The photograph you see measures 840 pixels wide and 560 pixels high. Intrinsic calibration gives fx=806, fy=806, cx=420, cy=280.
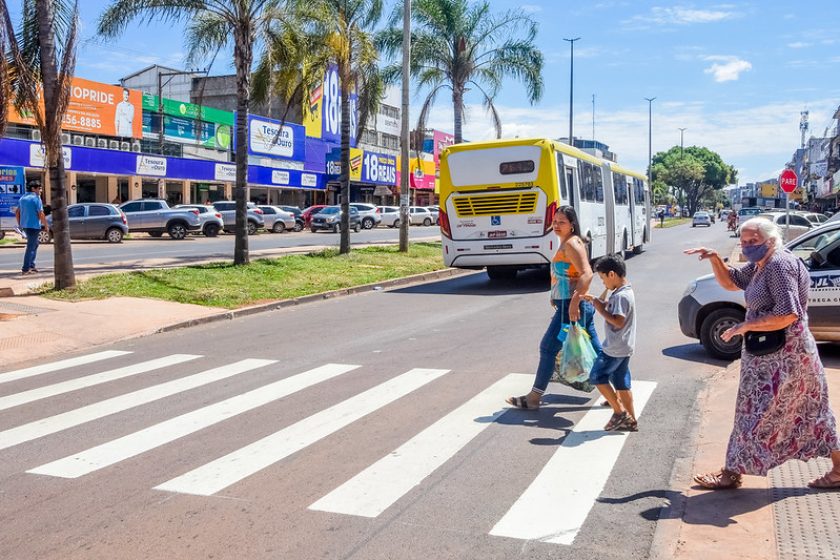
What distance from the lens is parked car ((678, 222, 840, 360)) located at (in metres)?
8.92

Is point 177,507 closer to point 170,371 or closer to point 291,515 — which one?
point 291,515

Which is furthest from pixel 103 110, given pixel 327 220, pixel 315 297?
pixel 315 297

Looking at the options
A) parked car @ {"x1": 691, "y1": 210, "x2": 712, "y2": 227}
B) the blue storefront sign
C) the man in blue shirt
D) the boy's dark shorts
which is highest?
the blue storefront sign

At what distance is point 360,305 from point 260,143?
127ft

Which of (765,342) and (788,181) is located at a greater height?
(788,181)

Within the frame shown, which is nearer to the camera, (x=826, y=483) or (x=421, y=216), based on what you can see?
(x=826, y=483)

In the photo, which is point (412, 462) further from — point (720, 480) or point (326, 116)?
point (326, 116)

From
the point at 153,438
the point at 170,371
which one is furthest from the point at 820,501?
the point at 170,371

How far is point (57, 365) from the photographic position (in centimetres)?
946

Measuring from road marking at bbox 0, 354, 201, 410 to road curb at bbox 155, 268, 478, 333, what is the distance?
2.42 metres

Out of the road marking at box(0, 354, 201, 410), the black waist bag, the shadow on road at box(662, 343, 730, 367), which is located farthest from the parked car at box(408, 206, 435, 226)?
the black waist bag

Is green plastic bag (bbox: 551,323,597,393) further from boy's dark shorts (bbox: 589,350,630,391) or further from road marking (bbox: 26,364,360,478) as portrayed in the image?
road marking (bbox: 26,364,360,478)

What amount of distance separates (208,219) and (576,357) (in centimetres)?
3209

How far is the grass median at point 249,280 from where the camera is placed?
577 inches
